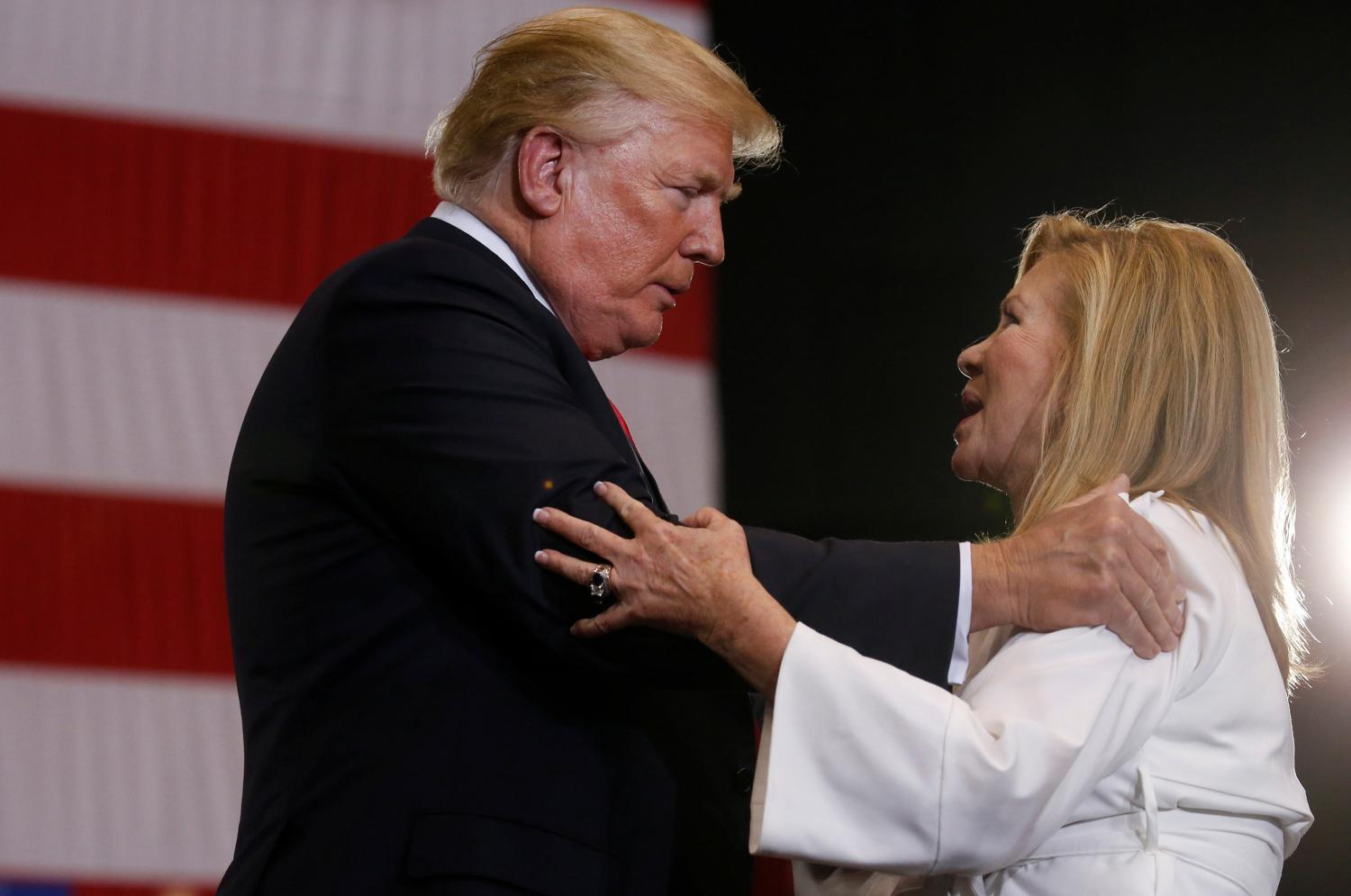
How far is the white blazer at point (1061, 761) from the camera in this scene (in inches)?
46.0

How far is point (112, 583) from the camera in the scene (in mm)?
2230

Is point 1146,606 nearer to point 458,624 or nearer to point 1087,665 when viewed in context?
point 1087,665

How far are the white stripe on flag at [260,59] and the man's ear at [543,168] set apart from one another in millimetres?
1115

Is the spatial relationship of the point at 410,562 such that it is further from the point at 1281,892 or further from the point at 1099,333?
the point at 1281,892

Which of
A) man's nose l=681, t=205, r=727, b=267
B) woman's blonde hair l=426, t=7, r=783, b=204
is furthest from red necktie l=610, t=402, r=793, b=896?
woman's blonde hair l=426, t=7, r=783, b=204

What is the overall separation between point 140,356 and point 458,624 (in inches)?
52.2

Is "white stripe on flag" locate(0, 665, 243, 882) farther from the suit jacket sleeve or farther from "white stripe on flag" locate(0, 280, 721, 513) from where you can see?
the suit jacket sleeve

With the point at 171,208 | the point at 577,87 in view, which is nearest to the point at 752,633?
the point at 577,87

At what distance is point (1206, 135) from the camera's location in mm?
2736

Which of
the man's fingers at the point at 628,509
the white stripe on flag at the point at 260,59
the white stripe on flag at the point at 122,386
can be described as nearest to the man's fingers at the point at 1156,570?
the man's fingers at the point at 628,509

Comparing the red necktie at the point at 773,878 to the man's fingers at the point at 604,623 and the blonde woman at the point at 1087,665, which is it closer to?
the blonde woman at the point at 1087,665

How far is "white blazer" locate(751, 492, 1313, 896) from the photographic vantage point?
1.17 metres

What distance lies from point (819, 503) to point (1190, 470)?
49.8 inches

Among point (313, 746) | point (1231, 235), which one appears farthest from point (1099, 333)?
point (1231, 235)
